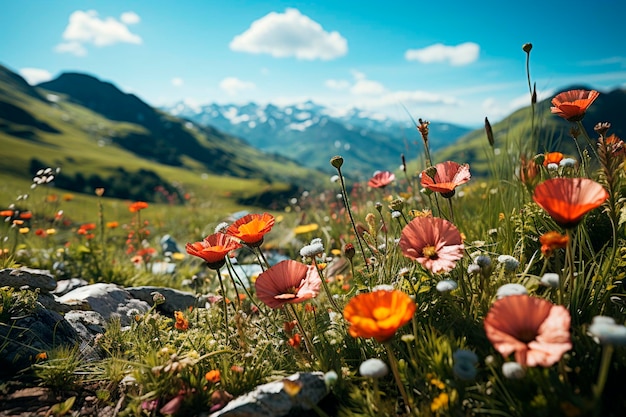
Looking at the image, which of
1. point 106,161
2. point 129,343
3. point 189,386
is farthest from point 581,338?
point 106,161

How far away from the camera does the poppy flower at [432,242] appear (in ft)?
6.82

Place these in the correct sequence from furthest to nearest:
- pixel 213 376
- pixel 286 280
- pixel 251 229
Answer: pixel 251 229 < pixel 286 280 < pixel 213 376

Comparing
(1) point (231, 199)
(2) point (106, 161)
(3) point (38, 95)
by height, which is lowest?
(1) point (231, 199)

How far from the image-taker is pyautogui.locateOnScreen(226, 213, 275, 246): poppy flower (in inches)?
96.0

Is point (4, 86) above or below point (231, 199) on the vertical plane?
above

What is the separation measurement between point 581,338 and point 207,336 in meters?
2.23

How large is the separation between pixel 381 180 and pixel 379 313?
86.2 inches

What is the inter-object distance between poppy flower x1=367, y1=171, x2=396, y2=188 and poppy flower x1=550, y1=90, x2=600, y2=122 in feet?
4.59

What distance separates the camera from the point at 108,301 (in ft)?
12.5

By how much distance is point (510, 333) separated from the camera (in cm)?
165

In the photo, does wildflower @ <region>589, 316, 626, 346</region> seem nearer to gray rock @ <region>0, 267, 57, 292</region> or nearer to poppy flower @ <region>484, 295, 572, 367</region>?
poppy flower @ <region>484, 295, 572, 367</region>

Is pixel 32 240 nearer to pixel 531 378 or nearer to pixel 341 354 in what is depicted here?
pixel 341 354

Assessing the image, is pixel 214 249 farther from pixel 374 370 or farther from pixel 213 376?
pixel 374 370

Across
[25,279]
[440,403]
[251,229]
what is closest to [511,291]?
[440,403]
